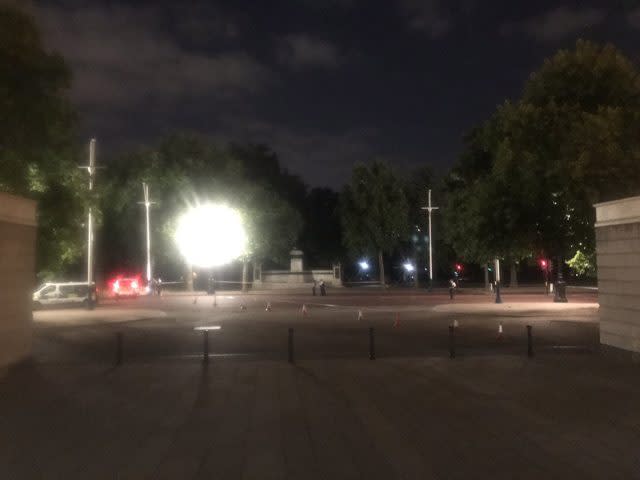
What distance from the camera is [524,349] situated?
61.4 ft

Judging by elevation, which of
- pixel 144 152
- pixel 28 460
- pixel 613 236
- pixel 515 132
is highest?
pixel 144 152

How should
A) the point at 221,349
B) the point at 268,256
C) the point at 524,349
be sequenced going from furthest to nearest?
the point at 268,256
the point at 221,349
the point at 524,349

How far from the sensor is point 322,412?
10789mm

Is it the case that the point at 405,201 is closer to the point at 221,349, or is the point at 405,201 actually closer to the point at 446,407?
the point at 221,349

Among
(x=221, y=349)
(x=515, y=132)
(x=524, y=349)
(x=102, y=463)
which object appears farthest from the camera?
(x=515, y=132)

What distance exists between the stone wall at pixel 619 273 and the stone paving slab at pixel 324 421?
1133 mm

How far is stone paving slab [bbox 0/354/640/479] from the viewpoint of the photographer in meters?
7.91

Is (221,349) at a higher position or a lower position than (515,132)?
lower

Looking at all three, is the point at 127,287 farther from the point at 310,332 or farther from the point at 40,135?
the point at 310,332

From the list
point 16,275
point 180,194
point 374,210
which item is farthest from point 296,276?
point 16,275

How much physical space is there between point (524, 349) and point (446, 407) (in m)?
8.29

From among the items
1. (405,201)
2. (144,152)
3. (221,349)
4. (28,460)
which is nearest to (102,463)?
(28,460)

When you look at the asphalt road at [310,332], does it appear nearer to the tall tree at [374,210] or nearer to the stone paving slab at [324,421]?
the stone paving slab at [324,421]

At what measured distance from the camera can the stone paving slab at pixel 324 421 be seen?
791cm
